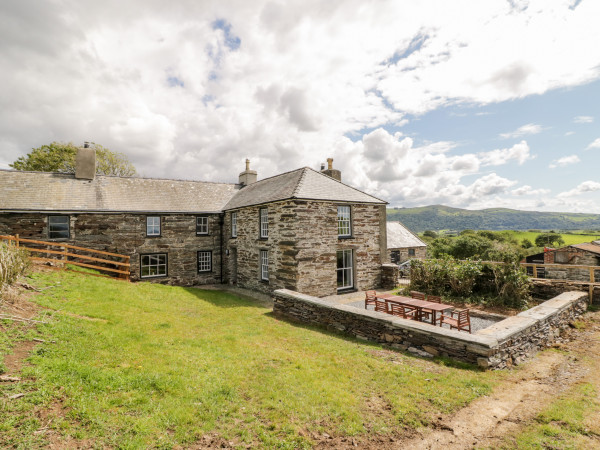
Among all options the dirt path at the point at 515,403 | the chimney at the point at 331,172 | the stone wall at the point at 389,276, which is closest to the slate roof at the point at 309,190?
the chimney at the point at 331,172

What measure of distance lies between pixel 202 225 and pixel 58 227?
8117 millimetres

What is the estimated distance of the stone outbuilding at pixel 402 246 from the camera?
33719 millimetres

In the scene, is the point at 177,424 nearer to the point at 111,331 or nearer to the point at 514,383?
the point at 111,331

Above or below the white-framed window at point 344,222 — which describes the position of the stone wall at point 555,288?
below

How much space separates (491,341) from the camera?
686cm

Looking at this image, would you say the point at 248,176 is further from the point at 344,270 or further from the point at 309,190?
the point at 344,270

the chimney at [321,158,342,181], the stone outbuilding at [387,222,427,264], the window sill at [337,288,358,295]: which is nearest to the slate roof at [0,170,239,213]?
the chimney at [321,158,342,181]

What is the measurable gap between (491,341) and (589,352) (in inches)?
168

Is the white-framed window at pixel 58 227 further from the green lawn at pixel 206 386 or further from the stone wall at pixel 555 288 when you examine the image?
the stone wall at pixel 555 288

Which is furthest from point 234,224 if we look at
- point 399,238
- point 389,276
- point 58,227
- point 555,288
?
point 399,238

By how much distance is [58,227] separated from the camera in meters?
16.5

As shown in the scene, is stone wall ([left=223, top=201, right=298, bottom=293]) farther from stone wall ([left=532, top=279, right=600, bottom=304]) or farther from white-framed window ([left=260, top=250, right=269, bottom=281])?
stone wall ([left=532, top=279, right=600, bottom=304])

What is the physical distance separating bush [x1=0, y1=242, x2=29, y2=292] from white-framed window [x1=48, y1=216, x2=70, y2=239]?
7.14m

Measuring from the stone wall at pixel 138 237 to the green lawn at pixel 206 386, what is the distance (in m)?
9.72
